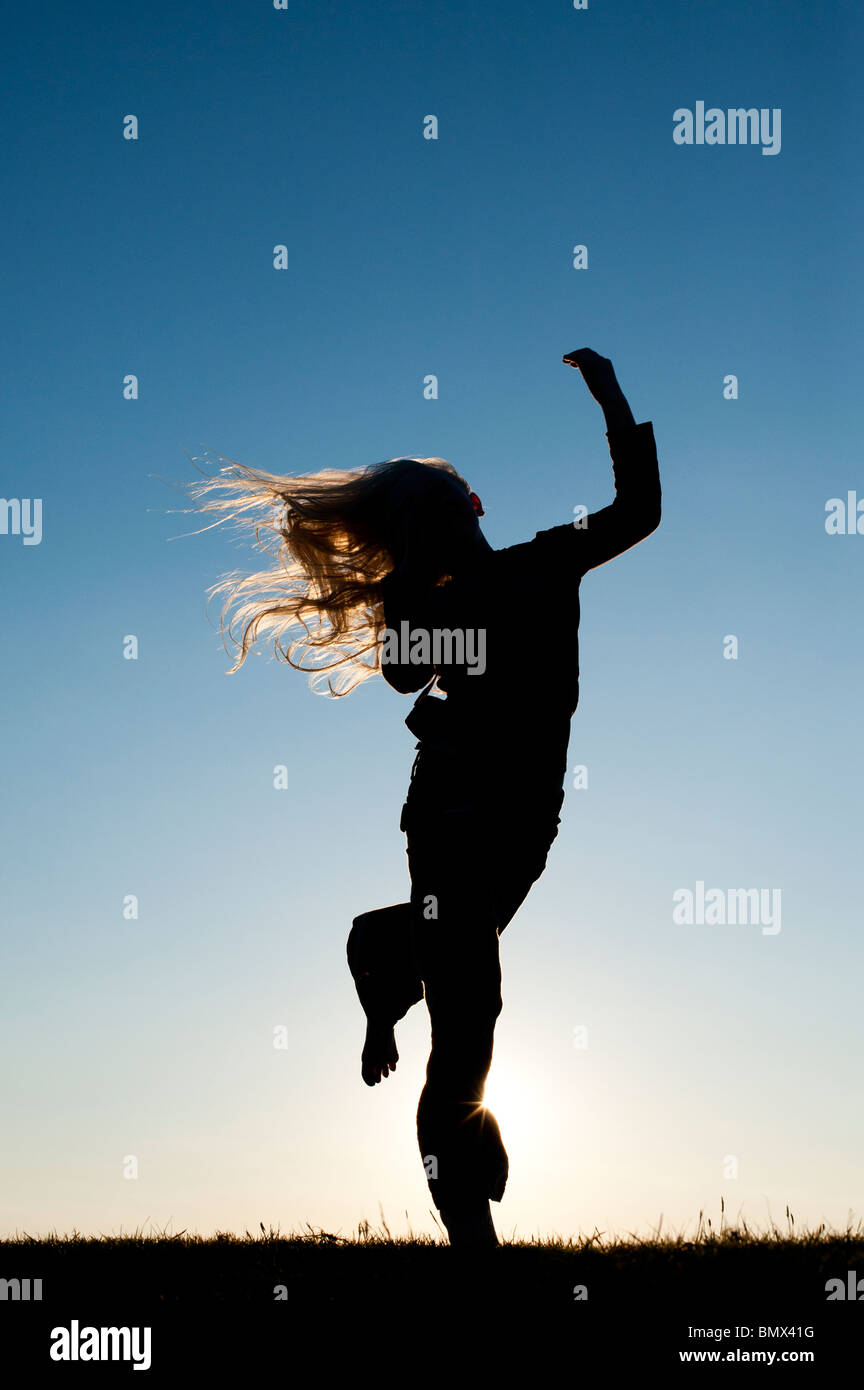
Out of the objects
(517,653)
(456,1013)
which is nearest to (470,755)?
(517,653)

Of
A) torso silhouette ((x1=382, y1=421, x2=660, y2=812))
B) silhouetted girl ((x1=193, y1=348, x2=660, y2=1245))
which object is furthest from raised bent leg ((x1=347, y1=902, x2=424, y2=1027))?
torso silhouette ((x1=382, y1=421, x2=660, y2=812))

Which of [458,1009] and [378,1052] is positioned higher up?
[458,1009]

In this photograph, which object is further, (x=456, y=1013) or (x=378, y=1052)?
(x=378, y=1052)

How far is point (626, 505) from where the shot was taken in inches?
177

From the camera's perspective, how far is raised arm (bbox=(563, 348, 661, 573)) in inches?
176

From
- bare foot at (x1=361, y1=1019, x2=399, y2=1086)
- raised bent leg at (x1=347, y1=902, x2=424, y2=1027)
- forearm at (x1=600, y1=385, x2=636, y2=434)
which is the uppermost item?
forearm at (x1=600, y1=385, x2=636, y2=434)

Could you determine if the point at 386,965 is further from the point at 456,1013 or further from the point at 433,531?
the point at 433,531

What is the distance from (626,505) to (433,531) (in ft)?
2.73

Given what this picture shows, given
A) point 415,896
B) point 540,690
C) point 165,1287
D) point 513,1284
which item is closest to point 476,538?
point 540,690

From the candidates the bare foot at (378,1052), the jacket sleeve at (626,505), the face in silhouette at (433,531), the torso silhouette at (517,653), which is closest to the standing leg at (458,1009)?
the torso silhouette at (517,653)

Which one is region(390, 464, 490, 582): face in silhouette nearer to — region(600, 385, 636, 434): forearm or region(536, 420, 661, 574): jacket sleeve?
region(536, 420, 661, 574): jacket sleeve

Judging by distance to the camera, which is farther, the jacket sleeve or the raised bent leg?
the raised bent leg
